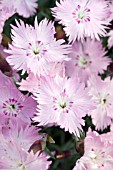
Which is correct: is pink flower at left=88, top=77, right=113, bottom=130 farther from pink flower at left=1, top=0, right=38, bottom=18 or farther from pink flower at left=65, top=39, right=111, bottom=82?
pink flower at left=1, top=0, right=38, bottom=18

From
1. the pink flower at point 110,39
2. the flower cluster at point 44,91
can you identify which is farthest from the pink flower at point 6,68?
the pink flower at point 110,39

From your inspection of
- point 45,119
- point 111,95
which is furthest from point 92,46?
point 45,119

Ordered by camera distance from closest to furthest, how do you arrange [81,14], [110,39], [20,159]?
1. [20,159]
2. [81,14]
3. [110,39]

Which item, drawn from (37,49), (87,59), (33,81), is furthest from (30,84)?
(87,59)

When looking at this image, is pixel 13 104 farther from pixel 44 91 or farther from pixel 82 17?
pixel 82 17

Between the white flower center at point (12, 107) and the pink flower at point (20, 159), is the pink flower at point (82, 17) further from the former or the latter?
the pink flower at point (20, 159)

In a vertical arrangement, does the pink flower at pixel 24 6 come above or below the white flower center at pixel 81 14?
above

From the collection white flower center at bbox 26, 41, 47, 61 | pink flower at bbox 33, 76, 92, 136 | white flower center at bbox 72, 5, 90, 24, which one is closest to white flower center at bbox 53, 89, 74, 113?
pink flower at bbox 33, 76, 92, 136
